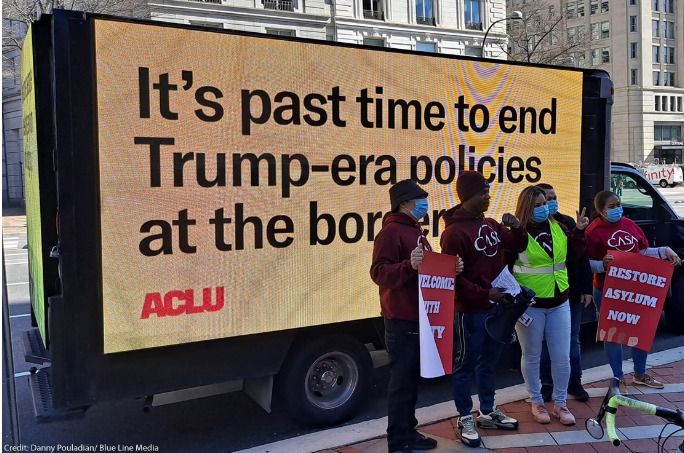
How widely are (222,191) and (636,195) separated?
5192mm

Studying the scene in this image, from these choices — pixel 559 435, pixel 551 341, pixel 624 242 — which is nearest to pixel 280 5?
pixel 624 242

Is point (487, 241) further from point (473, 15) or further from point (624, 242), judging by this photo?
point (473, 15)

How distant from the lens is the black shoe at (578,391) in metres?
5.47

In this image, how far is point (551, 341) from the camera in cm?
494

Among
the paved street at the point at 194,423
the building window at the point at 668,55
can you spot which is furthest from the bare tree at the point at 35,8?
the building window at the point at 668,55

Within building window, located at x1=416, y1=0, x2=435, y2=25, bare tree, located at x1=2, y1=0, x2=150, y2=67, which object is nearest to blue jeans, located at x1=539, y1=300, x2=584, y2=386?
bare tree, located at x1=2, y1=0, x2=150, y2=67

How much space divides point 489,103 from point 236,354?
3080 mm

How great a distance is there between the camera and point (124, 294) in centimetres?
407

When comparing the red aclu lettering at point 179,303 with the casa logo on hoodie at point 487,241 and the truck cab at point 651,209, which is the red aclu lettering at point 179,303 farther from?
the truck cab at point 651,209

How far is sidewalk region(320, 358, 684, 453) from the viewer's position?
449 cm

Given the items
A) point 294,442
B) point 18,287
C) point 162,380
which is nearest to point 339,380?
point 294,442

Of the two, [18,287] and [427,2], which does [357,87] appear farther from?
[427,2]

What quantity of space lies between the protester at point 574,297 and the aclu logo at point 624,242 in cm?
37

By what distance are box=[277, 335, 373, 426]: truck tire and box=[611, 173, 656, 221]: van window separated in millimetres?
3969
